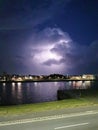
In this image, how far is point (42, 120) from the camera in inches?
862

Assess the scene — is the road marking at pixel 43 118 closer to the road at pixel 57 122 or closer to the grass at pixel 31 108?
the road at pixel 57 122

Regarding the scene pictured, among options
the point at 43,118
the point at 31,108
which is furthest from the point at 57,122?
the point at 31,108

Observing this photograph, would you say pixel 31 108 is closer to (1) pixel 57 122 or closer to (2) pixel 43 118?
(2) pixel 43 118

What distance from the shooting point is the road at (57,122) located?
19078 mm

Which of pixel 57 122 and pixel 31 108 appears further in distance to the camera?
pixel 31 108

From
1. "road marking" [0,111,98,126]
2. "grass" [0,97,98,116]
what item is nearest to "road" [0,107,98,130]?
"road marking" [0,111,98,126]

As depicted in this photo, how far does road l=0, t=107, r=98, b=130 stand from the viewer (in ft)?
62.6

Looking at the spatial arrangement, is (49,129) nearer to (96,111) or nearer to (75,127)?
(75,127)

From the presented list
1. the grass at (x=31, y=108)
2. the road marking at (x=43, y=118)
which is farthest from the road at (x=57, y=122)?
the grass at (x=31, y=108)

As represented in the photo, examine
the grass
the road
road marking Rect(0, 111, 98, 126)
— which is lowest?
the road

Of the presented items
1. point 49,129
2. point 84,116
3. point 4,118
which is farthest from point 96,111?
point 49,129

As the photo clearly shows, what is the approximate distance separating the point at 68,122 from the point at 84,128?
234 centimetres

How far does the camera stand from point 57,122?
69.3ft

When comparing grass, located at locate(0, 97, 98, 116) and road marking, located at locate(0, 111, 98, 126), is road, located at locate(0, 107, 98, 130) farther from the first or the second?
grass, located at locate(0, 97, 98, 116)
